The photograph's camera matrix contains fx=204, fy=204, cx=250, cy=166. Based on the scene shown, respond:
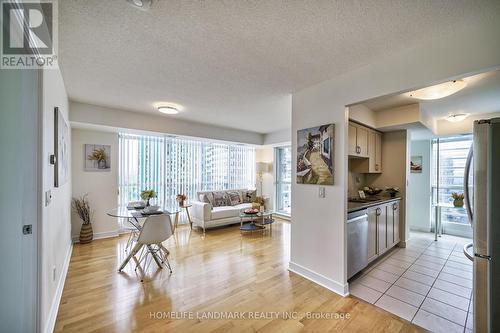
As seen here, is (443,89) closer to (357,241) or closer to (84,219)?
(357,241)

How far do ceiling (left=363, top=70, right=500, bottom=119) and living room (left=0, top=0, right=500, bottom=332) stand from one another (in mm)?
810

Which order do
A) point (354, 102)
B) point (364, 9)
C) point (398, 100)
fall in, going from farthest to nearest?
point (398, 100) → point (354, 102) → point (364, 9)

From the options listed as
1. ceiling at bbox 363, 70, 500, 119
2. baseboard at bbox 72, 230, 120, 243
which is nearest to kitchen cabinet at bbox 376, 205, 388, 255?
ceiling at bbox 363, 70, 500, 119

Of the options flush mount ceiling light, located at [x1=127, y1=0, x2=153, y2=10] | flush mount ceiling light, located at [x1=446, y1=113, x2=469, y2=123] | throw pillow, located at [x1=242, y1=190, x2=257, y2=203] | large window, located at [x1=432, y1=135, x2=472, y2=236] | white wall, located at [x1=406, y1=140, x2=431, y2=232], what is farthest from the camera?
throw pillow, located at [x1=242, y1=190, x2=257, y2=203]

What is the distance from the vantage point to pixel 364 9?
139cm

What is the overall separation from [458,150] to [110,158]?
7677 mm

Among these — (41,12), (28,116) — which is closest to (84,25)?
(41,12)

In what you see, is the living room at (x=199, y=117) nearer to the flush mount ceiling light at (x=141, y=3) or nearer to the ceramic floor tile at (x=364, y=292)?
the flush mount ceiling light at (x=141, y=3)

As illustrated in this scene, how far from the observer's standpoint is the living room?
1.40 meters

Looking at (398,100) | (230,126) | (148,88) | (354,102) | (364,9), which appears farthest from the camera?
(230,126)

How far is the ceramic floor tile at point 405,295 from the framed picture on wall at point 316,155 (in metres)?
1.43

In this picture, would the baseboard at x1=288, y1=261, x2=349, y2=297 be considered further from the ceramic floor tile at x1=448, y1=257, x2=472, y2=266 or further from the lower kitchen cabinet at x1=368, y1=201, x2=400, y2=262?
the ceramic floor tile at x1=448, y1=257, x2=472, y2=266

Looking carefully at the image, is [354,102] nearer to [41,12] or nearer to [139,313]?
[41,12]

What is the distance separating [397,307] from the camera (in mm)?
2080
